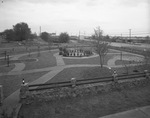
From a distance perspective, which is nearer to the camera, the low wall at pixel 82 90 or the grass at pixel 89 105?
the grass at pixel 89 105

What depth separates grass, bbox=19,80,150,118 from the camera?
8.50m

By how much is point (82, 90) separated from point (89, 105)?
151 centimetres

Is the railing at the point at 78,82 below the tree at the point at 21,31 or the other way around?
below

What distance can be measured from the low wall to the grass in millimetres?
336

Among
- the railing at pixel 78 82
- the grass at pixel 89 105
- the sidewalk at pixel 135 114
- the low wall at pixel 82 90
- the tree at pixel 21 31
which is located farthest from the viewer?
the tree at pixel 21 31

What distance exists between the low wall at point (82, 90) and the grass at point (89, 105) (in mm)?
336

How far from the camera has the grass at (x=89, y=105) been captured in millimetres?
8500

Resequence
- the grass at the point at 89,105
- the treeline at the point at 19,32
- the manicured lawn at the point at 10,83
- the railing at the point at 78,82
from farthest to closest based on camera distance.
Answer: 1. the treeline at the point at 19,32
2. the manicured lawn at the point at 10,83
3. the railing at the point at 78,82
4. the grass at the point at 89,105

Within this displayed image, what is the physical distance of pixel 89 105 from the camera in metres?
9.55

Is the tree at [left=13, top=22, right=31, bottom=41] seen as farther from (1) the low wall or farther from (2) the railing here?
(1) the low wall

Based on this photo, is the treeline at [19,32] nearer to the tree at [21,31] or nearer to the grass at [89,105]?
the tree at [21,31]

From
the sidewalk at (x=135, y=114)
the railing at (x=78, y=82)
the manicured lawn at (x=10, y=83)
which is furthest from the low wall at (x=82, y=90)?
the sidewalk at (x=135, y=114)

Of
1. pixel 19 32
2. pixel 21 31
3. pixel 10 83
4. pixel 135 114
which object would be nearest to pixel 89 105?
pixel 135 114

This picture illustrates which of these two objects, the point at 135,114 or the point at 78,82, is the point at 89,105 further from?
the point at 135,114
